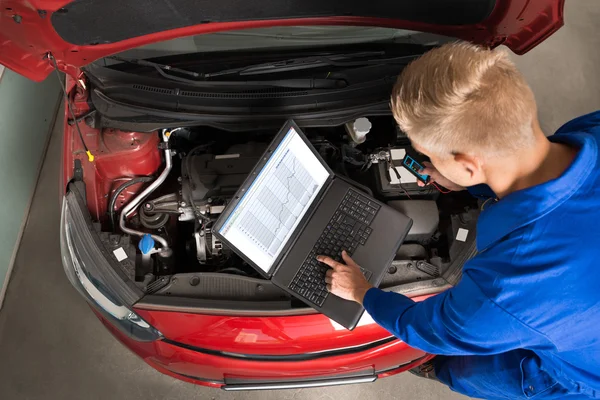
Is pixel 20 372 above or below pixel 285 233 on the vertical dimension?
below

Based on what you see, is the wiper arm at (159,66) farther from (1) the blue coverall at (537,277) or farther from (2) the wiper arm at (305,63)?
(1) the blue coverall at (537,277)

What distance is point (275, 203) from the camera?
55.3 inches

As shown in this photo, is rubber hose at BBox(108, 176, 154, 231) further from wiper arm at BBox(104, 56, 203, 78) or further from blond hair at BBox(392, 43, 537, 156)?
blond hair at BBox(392, 43, 537, 156)

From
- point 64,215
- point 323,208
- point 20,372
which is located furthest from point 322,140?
point 20,372

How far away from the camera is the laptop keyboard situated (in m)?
1.42

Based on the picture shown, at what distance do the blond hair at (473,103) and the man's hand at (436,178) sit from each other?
0.50 metres

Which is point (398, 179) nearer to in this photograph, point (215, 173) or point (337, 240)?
point (337, 240)

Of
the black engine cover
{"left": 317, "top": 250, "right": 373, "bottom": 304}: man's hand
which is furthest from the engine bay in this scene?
{"left": 317, "top": 250, "right": 373, "bottom": 304}: man's hand

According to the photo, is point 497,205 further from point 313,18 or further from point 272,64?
point 272,64

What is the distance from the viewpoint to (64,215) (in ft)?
4.70

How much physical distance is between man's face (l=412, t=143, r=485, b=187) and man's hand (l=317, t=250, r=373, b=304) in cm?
46

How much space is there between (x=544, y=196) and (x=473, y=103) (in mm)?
247

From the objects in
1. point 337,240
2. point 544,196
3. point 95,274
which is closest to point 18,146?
point 95,274

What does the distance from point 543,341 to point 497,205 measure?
13.8 inches
